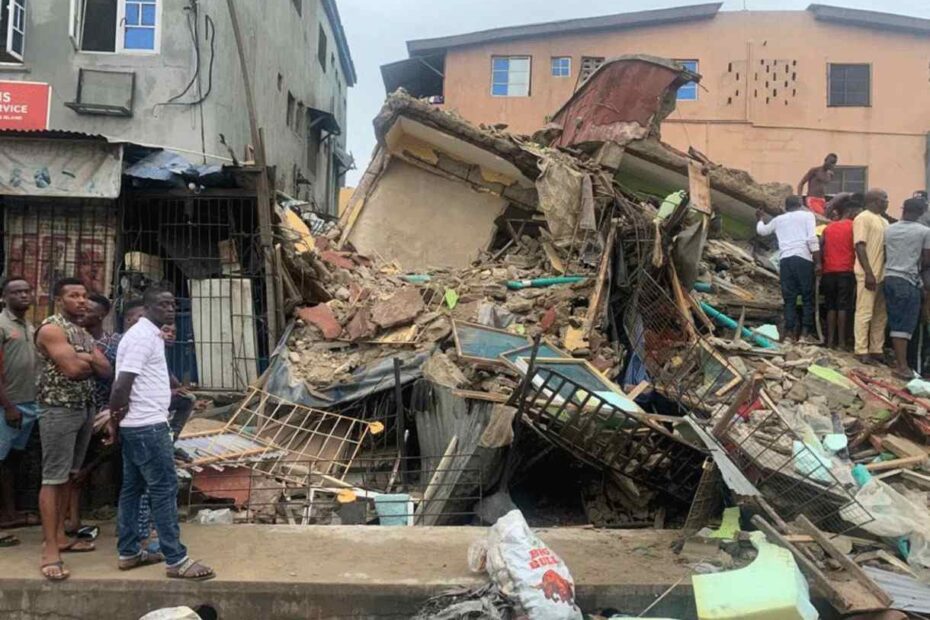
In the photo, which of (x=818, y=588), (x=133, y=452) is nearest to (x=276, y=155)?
(x=133, y=452)

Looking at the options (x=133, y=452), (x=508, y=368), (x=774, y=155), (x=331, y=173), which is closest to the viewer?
(x=133, y=452)

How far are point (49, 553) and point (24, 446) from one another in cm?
87

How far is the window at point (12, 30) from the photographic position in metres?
9.85

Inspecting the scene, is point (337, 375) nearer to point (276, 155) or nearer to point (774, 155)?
point (276, 155)

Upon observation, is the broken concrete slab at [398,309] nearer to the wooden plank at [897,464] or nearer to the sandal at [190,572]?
the sandal at [190,572]

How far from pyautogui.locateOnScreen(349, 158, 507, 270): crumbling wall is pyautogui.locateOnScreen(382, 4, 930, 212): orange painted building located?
35.5ft

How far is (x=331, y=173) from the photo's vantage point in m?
21.3

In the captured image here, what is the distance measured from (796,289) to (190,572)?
663 cm

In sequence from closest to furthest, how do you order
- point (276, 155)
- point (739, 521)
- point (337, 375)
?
point (739, 521) → point (337, 375) → point (276, 155)

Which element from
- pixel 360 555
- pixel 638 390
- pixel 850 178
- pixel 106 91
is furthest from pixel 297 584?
pixel 850 178

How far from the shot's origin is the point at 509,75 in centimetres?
2044

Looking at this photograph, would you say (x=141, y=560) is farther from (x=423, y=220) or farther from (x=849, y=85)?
(x=849, y=85)

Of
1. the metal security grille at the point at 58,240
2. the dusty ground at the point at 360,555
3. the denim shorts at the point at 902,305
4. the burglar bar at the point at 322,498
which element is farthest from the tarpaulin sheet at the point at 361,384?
the denim shorts at the point at 902,305

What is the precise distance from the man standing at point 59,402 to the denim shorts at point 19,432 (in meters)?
0.39
